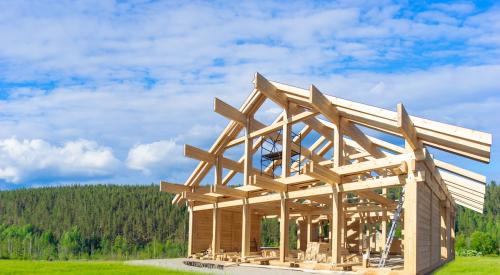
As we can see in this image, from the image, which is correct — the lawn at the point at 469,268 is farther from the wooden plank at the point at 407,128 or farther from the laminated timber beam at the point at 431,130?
the wooden plank at the point at 407,128

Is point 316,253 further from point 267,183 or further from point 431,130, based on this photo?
point 431,130

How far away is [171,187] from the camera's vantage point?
23219 mm

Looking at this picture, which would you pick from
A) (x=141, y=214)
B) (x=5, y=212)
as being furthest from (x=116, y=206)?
(x=5, y=212)

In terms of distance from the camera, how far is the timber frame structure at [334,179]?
547 inches

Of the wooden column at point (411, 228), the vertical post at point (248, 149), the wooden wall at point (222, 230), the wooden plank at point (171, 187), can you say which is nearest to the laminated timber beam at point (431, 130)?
the wooden column at point (411, 228)

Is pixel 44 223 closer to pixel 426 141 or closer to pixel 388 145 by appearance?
pixel 388 145

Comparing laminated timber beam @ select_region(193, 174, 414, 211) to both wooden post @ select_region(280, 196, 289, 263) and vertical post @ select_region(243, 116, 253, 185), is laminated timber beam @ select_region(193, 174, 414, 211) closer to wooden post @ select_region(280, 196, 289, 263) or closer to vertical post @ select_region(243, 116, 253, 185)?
wooden post @ select_region(280, 196, 289, 263)

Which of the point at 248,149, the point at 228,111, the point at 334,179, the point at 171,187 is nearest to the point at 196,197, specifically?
the point at 171,187

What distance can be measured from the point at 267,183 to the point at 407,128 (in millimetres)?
6390

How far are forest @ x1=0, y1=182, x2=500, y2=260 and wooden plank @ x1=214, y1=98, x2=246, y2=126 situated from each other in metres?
44.9

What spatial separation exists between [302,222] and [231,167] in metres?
9.16

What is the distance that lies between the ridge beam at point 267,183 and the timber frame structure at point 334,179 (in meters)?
0.04

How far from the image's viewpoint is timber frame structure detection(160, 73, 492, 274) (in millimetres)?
13891

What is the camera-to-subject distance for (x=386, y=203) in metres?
21.9
